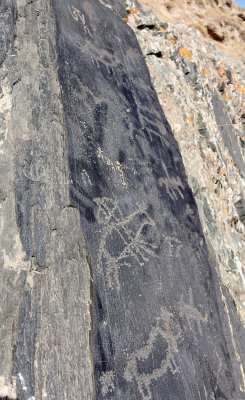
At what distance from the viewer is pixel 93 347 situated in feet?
4.01

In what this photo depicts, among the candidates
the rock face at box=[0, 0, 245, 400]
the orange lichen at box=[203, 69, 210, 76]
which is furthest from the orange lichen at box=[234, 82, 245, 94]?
the rock face at box=[0, 0, 245, 400]

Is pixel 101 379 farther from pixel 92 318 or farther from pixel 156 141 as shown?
pixel 156 141

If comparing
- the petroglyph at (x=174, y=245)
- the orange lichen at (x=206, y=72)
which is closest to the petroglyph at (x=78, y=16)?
the petroglyph at (x=174, y=245)

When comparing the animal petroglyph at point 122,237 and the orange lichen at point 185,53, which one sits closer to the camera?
the animal petroglyph at point 122,237

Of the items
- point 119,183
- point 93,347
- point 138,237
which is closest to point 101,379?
point 93,347

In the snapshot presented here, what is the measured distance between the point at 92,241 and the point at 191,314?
63 centimetres

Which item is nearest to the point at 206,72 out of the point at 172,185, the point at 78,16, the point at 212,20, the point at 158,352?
the point at 78,16

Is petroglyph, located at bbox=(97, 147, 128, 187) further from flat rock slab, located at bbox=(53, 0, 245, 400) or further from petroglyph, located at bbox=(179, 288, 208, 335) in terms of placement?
petroglyph, located at bbox=(179, 288, 208, 335)

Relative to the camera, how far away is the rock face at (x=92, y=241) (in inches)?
46.4

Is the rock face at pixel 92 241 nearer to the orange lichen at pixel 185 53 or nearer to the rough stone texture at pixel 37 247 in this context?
the rough stone texture at pixel 37 247

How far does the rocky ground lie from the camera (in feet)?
8.13

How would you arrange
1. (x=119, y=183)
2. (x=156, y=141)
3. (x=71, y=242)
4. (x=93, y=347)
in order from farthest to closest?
(x=156, y=141) < (x=119, y=183) < (x=71, y=242) < (x=93, y=347)

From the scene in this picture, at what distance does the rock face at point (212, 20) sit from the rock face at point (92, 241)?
319 cm

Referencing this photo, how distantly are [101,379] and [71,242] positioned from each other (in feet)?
1.49
